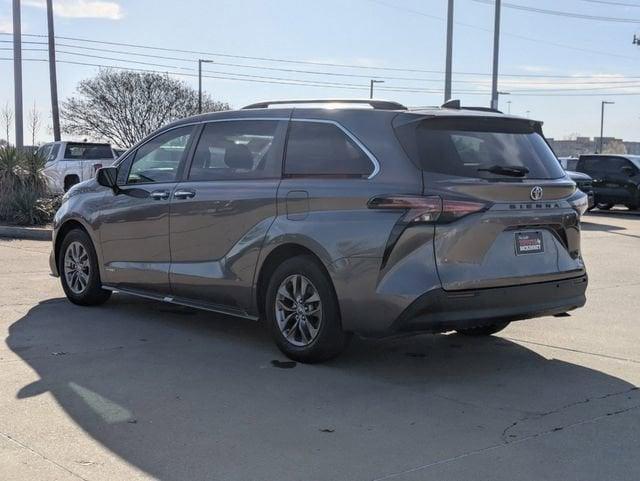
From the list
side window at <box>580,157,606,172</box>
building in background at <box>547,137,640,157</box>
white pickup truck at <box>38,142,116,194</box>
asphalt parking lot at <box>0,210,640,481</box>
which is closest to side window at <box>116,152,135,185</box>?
asphalt parking lot at <box>0,210,640,481</box>

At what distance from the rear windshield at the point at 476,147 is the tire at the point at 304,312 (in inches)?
43.4

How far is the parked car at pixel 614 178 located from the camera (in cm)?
2291

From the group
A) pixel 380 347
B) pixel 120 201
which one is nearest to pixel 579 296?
pixel 380 347

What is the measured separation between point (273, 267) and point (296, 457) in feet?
6.90

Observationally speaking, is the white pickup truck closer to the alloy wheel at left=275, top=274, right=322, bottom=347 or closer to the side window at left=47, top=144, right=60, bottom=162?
the side window at left=47, top=144, right=60, bottom=162

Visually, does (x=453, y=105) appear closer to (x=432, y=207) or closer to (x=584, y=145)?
(x=432, y=207)

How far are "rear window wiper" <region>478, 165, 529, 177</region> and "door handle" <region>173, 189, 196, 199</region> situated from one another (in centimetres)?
249

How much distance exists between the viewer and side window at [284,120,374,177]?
5305 mm

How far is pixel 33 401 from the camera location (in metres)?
4.71

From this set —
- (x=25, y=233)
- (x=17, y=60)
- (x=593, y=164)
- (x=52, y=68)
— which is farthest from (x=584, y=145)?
(x=25, y=233)

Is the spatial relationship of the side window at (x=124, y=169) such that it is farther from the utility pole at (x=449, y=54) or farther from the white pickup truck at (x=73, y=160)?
the utility pole at (x=449, y=54)

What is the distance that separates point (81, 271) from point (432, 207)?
13.8ft

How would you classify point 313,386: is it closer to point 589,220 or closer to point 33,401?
point 33,401

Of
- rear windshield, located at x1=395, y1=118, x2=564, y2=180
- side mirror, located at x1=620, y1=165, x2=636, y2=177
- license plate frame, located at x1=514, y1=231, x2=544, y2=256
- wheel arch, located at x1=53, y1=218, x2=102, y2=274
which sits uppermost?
rear windshield, located at x1=395, y1=118, x2=564, y2=180
